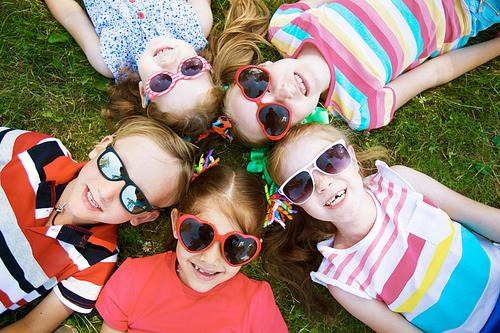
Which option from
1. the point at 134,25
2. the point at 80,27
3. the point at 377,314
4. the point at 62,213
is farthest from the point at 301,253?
the point at 80,27

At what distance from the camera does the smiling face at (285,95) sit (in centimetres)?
277

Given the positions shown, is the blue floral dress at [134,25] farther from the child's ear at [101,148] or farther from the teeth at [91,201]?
the teeth at [91,201]

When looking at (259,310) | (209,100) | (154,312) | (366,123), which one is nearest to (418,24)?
(366,123)

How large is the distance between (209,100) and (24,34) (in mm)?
2701

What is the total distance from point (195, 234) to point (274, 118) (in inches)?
50.5

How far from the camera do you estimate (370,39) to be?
124 inches

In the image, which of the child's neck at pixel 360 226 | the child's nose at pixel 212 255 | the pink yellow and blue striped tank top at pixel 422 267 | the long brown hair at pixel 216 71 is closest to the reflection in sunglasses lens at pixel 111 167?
the long brown hair at pixel 216 71

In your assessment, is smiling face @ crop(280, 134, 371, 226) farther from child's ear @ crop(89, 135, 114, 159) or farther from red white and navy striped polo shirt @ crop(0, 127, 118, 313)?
red white and navy striped polo shirt @ crop(0, 127, 118, 313)

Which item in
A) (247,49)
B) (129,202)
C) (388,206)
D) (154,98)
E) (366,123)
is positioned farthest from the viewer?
(247,49)

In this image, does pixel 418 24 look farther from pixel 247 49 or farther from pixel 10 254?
pixel 10 254

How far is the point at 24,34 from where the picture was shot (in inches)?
140

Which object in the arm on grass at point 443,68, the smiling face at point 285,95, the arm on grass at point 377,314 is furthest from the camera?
the arm on grass at point 443,68

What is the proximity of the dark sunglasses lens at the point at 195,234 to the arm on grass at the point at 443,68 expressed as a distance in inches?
108

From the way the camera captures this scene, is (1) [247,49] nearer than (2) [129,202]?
No
